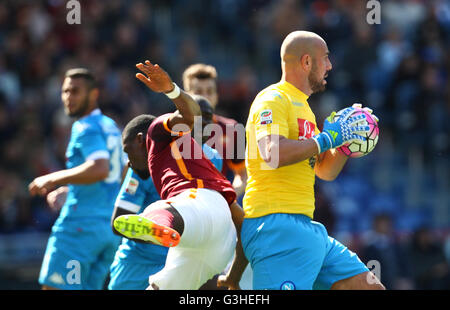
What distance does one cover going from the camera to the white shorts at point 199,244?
5.16 m

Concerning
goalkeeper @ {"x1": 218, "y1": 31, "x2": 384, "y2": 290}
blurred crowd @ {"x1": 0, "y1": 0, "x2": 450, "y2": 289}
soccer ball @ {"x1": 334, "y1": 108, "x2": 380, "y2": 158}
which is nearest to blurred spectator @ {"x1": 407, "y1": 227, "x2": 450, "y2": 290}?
→ blurred crowd @ {"x1": 0, "y1": 0, "x2": 450, "y2": 289}

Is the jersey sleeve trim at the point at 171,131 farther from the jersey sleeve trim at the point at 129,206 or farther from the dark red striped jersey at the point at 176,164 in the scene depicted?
the jersey sleeve trim at the point at 129,206

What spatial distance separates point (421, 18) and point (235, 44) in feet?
12.2

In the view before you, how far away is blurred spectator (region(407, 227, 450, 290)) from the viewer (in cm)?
1152

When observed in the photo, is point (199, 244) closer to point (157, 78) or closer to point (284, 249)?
point (284, 249)

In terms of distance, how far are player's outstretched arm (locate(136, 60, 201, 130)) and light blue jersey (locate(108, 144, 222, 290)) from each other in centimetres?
100

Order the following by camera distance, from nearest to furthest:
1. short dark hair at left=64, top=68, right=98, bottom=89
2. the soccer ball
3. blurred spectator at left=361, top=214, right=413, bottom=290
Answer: the soccer ball, short dark hair at left=64, top=68, right=98, bottom=89, blurred spectator at left=361, top=214, right=413, bottom=290

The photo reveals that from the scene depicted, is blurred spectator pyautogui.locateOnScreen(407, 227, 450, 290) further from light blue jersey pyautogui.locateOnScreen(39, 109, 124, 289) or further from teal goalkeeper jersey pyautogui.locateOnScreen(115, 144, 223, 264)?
teal goalkeeper jersey pyautogui.locateOnScreen(115, 144, 223, 264)

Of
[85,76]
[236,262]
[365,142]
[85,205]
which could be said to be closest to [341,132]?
[365,142]

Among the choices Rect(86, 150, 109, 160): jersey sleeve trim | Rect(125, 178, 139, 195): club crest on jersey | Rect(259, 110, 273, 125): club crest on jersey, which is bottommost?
Rect(125, 178, 139, 195): club crest on jersey

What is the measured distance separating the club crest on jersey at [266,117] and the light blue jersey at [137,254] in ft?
4.35

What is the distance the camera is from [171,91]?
5.31 m

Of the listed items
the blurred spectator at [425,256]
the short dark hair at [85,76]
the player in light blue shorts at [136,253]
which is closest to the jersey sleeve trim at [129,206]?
the player in light blue shorts at [136,253]

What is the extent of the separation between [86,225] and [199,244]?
2309mm
